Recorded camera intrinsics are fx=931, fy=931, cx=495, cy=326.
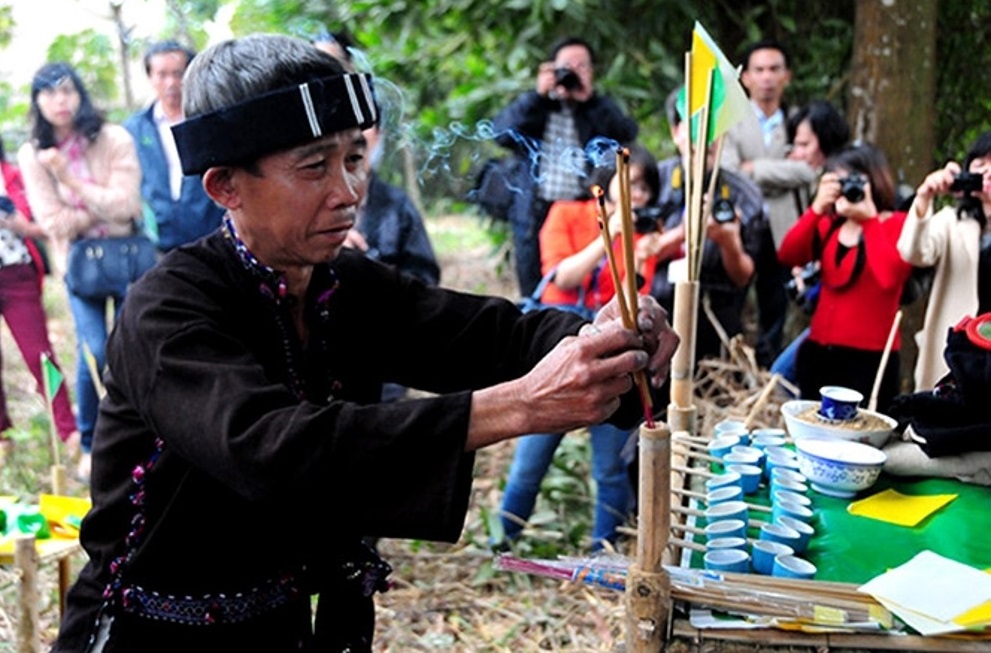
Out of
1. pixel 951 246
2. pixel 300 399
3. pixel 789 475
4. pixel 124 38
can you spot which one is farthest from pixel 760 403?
pixel 124 38

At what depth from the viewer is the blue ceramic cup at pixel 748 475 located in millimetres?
2055

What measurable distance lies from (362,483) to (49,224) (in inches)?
153

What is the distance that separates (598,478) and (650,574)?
2.26 m

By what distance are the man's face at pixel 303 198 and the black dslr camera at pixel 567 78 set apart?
9.41ft

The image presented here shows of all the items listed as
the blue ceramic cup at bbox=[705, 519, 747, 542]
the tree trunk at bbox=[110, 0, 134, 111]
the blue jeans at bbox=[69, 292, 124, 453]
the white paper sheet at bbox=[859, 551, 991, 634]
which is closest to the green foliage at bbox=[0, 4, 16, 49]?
the tree trunk at bbox=[110, 0, 134, 111]

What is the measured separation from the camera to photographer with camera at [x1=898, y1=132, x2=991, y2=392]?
3.12m

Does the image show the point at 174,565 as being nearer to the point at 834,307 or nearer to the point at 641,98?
the point at 834,307

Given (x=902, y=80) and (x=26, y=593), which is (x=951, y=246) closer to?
(x=902, y=80)

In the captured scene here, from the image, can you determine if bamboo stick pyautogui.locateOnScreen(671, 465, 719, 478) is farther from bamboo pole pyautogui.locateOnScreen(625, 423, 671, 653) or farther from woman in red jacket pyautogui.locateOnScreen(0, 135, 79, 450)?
woman in red jacket pyautogui.locateOnScreen(0, 135, 79, 450)

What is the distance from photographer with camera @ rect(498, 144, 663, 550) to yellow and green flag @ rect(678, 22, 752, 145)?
1109 mm

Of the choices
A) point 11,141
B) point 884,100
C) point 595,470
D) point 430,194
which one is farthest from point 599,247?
point 11,141

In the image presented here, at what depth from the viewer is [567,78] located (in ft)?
14.2

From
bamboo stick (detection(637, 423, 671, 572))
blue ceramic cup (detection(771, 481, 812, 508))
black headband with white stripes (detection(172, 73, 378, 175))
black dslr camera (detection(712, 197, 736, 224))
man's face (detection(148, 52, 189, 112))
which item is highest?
man's face (detection(148, 52, 189, 112))

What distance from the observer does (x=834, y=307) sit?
3717 mm
